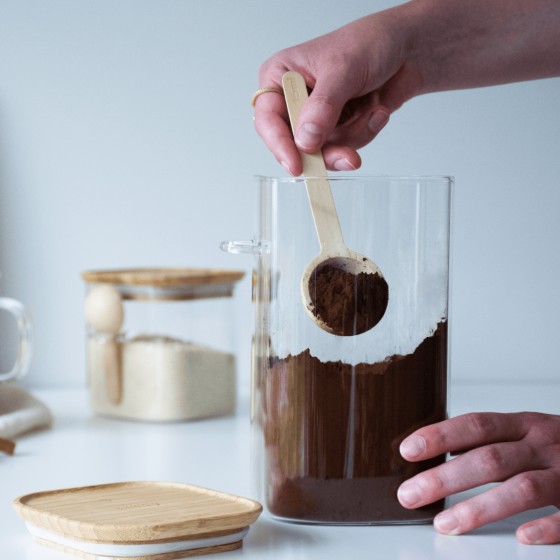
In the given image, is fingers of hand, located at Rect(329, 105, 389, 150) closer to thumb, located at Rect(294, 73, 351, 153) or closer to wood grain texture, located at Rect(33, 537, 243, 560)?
thumb, located at Rect(294, 73, 351, 153)

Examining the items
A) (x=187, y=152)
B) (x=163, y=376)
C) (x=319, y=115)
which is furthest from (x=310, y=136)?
(x=187, y=152)

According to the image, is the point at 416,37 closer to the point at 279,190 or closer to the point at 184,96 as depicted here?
the point at 279,190

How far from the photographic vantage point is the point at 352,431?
483 millimetres

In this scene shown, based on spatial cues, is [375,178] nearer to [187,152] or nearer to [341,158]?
[341,158]

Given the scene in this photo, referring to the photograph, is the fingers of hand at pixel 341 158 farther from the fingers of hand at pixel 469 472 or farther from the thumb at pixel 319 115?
the fingers of hand at pixel 469 472

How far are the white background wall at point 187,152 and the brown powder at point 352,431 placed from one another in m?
0.70

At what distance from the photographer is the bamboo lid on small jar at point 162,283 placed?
36.0 inches

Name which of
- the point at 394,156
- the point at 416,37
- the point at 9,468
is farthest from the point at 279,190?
the point at 394,156

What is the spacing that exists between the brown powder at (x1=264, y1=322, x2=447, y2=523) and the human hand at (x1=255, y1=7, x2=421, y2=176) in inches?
6.2

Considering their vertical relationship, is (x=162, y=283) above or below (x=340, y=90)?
below

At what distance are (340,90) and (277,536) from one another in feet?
1.14

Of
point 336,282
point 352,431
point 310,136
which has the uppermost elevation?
point 310,136

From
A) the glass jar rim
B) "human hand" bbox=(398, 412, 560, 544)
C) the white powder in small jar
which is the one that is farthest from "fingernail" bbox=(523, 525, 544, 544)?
the white powder in small jar

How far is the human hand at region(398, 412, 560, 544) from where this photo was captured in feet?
1.57
